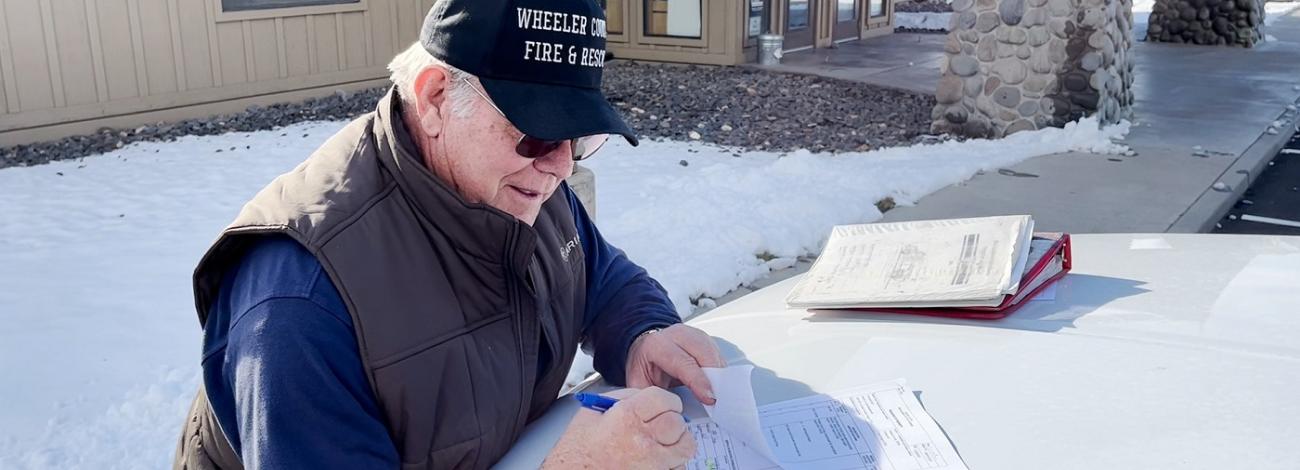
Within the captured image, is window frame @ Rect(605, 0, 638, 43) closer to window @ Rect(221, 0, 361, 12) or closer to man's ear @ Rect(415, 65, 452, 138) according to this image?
window @ Rect(221, 0, 361, 12)

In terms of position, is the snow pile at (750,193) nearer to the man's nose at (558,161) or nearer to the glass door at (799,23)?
the man's nose at (558,161)

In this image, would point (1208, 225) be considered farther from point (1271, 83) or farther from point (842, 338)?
point (1271, 83)

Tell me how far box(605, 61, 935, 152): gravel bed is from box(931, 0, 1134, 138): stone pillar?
1.58ft

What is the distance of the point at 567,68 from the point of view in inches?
61.0

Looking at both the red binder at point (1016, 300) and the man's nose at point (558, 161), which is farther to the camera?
the red binder at point (1016, 300)

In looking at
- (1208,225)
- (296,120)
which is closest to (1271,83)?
(1208,225)

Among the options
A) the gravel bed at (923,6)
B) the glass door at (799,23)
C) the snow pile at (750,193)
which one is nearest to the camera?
the snow pile at (750,193)

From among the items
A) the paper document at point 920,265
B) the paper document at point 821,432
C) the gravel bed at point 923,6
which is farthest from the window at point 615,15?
the paper document at point 821,432

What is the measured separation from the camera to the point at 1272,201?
22.9 ft

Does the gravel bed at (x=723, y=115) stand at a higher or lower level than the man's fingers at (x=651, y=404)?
lower

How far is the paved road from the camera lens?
6.30 meters

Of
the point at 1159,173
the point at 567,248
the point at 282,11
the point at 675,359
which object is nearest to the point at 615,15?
the point at 282,11

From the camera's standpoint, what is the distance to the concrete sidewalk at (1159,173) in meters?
6.02

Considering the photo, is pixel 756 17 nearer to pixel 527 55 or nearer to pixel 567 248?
pixel 567 248
